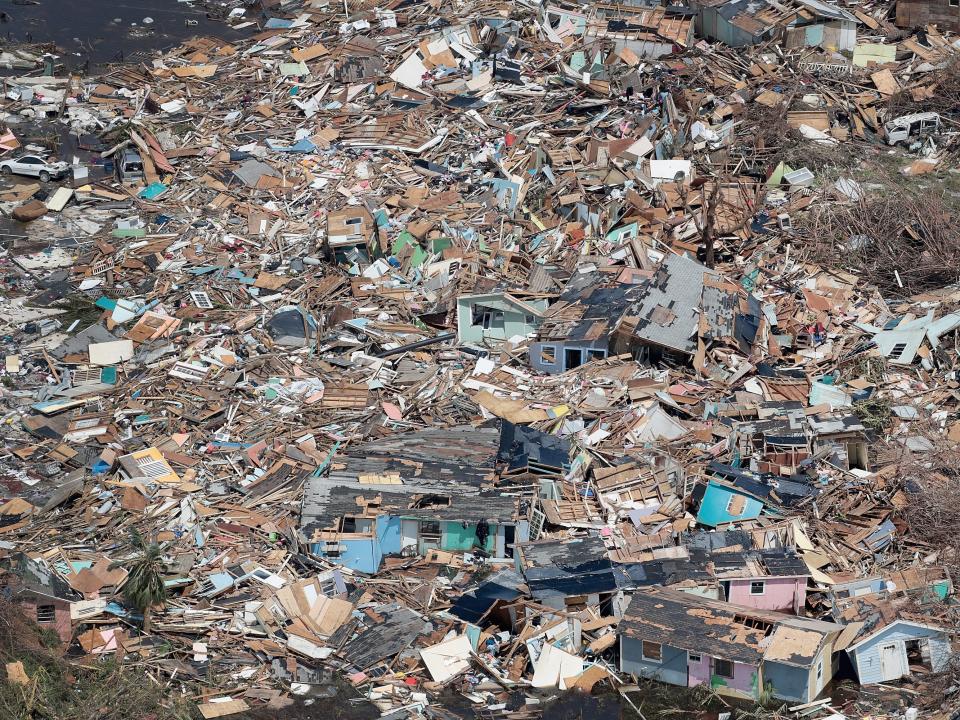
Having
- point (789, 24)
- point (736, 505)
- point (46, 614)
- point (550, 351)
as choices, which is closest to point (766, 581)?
A: point (736, 505)

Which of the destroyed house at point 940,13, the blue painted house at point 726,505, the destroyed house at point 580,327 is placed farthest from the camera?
the destroyed house at point 940,13

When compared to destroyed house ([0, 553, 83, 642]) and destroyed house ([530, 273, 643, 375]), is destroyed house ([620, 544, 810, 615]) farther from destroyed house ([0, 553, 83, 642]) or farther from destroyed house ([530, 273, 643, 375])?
destroyed house ([0, 553, 83, 642])

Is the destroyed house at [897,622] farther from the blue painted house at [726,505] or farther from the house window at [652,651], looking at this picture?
the house window at [652,651]

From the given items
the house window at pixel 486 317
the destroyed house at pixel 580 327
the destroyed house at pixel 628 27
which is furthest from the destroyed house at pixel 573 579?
the destroyed house at pixel 628 27

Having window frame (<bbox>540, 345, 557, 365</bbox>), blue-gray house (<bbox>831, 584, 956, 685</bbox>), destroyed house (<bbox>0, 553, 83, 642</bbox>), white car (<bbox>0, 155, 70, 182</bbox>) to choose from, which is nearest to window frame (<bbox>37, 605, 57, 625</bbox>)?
destroyed house (<bbox>0, 553, 83, 642</bbox>)

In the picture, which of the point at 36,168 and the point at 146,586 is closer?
the point at 146,586

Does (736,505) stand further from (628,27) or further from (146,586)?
(628,27)

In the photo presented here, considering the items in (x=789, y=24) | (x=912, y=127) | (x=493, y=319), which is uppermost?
(x=789, y=24)
